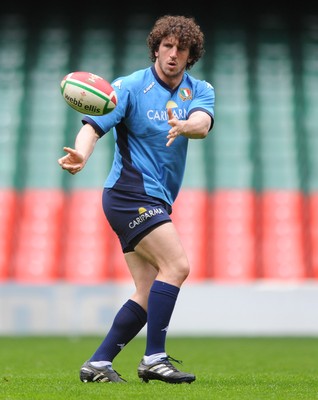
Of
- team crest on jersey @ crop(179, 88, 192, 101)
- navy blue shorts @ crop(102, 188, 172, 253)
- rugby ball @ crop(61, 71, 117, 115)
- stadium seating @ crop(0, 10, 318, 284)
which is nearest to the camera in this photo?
rugby ball @ crop(61, 71, 117, 115)

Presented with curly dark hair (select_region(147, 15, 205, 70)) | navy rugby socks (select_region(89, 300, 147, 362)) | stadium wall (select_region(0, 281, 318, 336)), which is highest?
curly dark hair (select_region(147, 15, 205, 70))

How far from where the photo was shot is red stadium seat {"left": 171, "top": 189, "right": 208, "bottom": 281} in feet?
44.1

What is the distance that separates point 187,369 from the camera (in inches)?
248

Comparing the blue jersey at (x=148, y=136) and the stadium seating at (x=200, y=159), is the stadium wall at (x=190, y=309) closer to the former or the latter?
the stadium seating at (x=200, y=159)

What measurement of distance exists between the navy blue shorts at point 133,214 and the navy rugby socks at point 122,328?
306 millimetres

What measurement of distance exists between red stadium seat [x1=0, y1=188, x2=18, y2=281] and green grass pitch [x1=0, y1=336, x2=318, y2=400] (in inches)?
109

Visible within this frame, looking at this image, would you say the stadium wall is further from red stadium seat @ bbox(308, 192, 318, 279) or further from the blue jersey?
the blue jersey

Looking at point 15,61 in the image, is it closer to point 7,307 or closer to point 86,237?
point 86,237

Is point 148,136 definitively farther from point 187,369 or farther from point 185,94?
point 187,369

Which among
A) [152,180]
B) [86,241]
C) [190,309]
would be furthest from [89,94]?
[86,241]

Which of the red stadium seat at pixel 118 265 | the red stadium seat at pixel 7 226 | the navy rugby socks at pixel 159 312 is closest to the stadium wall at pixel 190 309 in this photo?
the red stadium seat at pixel 118 265

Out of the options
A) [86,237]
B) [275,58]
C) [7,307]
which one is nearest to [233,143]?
[275,58]

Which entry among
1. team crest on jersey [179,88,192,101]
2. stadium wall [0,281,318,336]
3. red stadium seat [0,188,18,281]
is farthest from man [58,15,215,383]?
red stadium seat [0,188,18,281]

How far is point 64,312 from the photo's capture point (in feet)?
36.3
